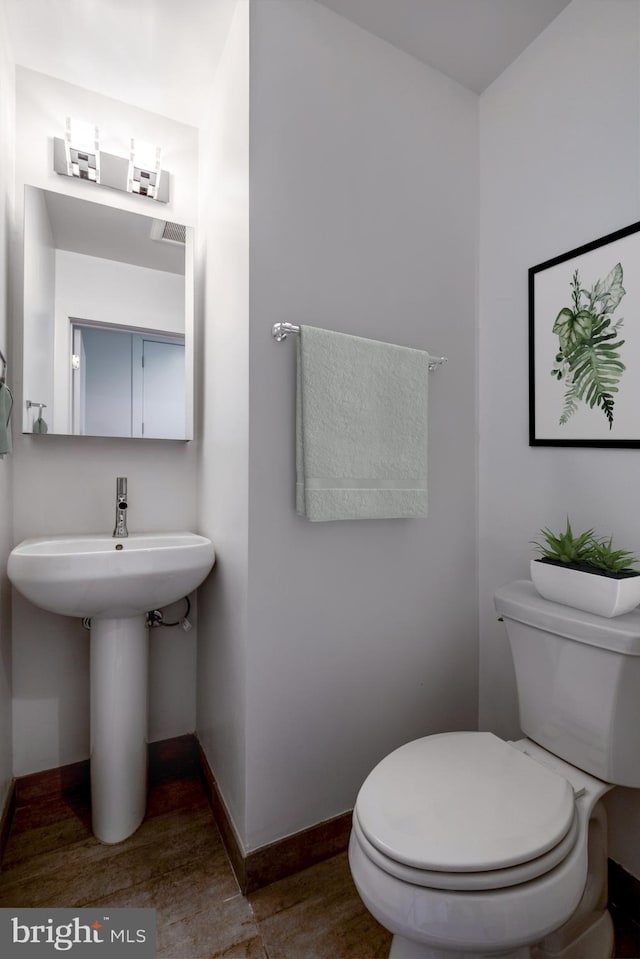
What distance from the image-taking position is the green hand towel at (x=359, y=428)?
1.28m

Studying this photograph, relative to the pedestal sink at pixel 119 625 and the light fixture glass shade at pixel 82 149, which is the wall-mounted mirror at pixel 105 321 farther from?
the pedestal sink at pixel 119 625

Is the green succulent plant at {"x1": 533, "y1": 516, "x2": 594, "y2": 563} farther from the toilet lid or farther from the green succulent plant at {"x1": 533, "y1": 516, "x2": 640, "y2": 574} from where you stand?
the toilet lid

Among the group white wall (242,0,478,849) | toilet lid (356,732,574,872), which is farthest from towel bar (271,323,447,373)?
toilet lid (356,732,574,872)

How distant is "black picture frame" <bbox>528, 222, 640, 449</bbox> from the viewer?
122 centimetres

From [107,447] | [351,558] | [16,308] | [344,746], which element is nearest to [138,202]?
[16,308]

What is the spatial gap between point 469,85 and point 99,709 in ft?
→ 7.80

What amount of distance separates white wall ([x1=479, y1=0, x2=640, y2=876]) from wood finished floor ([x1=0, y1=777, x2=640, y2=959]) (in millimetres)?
711

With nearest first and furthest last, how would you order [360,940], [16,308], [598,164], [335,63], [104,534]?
1. [360,940]
2. [598,164]
3. [335,63]
4. [16,308]
5. [104,534]

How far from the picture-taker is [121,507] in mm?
1592

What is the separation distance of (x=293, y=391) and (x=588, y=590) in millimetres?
877

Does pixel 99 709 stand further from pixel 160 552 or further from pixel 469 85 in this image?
pixel 469 85

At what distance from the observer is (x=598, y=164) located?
130 cm

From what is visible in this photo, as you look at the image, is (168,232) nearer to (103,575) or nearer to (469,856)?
(103,575)

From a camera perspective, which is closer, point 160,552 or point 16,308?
point 160,552
